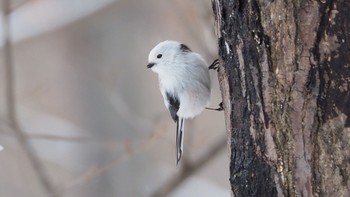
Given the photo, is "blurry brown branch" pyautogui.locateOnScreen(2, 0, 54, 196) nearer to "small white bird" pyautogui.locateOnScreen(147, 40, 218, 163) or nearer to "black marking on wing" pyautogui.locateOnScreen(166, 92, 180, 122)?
"small white bird" pyautogui.locateOnScreen(147, 40, 218, 163)

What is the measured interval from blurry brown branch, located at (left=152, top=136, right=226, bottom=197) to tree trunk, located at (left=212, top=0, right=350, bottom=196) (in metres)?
2.24

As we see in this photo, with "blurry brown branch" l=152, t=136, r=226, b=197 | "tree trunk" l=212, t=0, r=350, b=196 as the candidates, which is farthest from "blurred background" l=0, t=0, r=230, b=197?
"tree trunk" l=212, t=0, r=350, b=196

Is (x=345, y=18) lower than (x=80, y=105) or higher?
higher

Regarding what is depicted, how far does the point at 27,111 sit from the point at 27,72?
5.72 ft

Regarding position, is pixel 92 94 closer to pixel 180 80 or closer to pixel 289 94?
pixel 180 80

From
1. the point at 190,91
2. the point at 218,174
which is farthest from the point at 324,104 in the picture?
the point at 218,174

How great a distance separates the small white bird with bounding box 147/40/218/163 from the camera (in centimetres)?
290

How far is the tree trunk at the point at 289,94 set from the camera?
5.07 ft

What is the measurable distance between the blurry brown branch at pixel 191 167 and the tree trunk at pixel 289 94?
7.35 ft

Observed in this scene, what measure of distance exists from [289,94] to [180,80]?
1368 mm

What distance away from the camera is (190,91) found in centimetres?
289

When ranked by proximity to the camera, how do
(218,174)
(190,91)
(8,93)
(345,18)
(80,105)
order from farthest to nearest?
(218,174), (80,105), (8,93), (190,91), (345,18)

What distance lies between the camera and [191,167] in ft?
13.2

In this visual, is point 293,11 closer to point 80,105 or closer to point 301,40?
point 301,40
